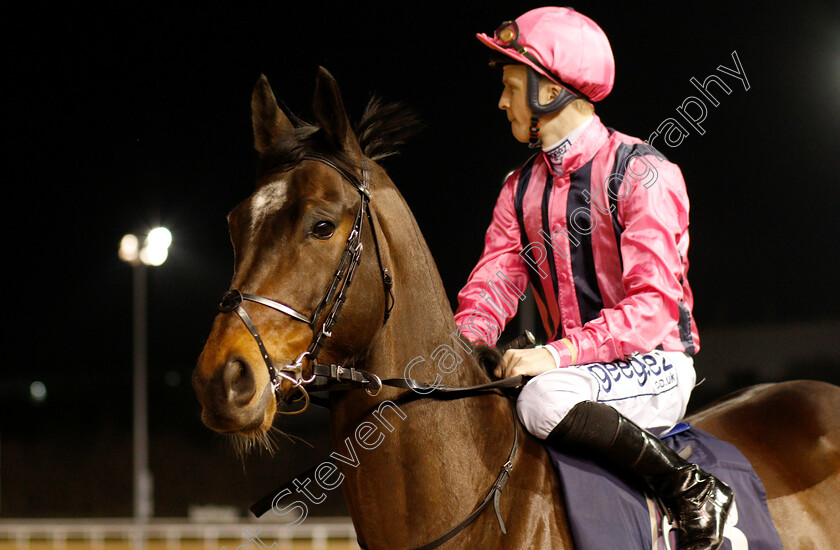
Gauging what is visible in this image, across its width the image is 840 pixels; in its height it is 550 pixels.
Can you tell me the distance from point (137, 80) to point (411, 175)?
3851 mm

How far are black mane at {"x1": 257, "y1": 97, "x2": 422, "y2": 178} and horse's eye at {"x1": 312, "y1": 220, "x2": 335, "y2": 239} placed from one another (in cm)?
19

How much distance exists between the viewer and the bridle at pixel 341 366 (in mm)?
1497

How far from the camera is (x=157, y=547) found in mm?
8109

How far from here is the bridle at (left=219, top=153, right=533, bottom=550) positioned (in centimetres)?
150

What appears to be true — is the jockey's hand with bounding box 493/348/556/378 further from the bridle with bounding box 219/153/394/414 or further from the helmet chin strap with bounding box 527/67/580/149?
the helmet chin strap with bounding box 527/67/580/149

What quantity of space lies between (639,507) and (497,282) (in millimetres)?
889

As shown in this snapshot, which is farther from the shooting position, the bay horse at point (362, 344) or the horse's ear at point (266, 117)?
the horse's ear at point (266, 117)

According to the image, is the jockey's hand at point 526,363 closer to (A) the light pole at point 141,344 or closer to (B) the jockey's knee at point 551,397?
(B) the jockey's knee at point 551,397

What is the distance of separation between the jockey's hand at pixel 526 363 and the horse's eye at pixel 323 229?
2.21 ft

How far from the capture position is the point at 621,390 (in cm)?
196

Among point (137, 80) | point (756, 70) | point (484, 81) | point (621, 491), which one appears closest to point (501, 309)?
point (621, 491)

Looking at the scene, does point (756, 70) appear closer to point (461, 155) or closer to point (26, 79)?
point (461, 155)

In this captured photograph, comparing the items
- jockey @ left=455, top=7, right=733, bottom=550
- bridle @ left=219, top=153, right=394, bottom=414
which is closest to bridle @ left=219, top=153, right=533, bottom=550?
bridle @ left=219, top=153, right=394, bottom=414

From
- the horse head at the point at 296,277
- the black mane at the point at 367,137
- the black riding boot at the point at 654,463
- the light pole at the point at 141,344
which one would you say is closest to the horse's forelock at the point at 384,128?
the black mane at the point at 367,137
